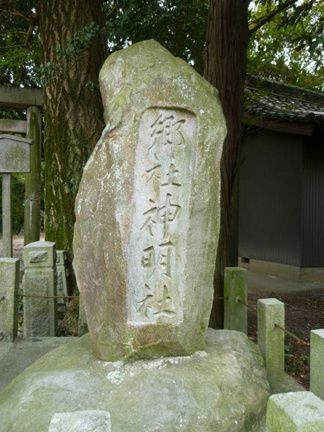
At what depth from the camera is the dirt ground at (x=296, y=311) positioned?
5.32 meters

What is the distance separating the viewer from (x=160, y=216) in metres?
2.83

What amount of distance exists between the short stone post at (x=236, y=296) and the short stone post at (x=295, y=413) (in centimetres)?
259

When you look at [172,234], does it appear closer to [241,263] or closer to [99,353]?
[99,353]

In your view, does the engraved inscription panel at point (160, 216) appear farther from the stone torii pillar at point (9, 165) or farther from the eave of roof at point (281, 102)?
the eave of roof at point (281, 102)

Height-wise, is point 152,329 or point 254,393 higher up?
point 152,329

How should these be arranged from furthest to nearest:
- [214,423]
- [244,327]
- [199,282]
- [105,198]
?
[244,327] → [199,282] → [105,198] → [214,423]

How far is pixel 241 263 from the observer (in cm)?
1217

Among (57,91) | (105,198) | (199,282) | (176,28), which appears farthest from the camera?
(57,91)

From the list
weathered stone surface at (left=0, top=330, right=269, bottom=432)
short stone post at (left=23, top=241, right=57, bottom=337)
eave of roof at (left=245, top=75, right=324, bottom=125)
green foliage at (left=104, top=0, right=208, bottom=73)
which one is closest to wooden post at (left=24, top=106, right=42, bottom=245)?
green foliage at (left=104, top=0, right=208, bottom=73)

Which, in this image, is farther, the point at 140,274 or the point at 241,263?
the point at 241,263

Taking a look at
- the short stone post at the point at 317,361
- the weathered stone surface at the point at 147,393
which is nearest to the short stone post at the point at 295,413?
the weathered stone surface at the point at 147,393

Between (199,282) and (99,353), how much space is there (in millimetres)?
752

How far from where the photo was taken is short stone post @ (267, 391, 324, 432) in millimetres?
1416

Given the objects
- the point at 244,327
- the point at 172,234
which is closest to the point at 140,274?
the point at 172,234
